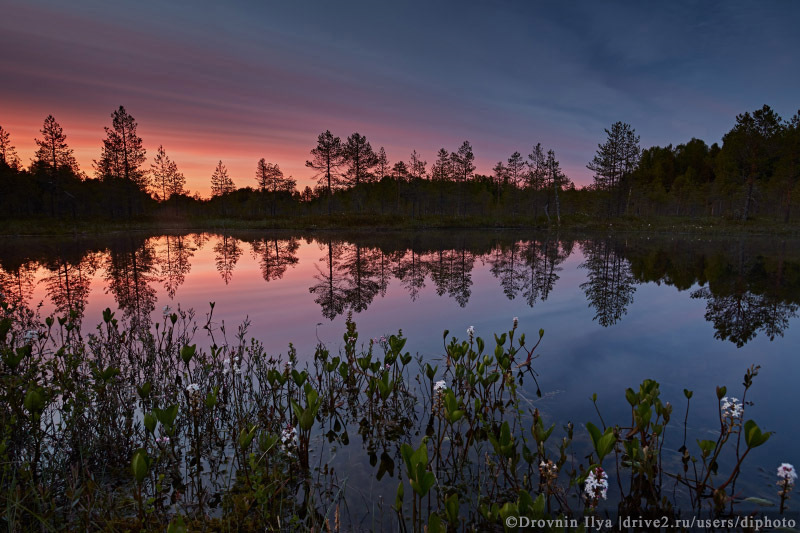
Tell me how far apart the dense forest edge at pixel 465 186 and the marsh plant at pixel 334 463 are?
188 feet

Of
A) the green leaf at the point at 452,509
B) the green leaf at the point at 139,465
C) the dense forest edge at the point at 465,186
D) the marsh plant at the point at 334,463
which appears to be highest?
the dense forest edge at the point at 465,186

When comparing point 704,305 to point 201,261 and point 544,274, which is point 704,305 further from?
point 201,261

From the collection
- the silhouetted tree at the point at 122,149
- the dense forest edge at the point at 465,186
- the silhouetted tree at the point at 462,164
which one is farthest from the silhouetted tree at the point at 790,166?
the silhouetted tree at the point at 122,149

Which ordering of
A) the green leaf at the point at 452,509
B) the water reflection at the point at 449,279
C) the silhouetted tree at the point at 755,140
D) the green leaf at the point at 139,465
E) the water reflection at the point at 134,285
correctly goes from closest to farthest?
the green leaf at the point at 452,509 < the green leaf at the point at 139,465 < the water reflection at the point at 134,285 < the water reflection at the point at 449,279 < the silhouetted tree at the point at 755,140

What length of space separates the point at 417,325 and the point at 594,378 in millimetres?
4405

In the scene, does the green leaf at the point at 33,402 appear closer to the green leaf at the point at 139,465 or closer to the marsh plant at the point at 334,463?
the marsh plant at the point at 334,463

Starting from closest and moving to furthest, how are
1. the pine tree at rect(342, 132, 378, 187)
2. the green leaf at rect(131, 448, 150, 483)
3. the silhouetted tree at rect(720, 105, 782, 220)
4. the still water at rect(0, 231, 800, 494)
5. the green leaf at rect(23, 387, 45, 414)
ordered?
the green leaf at rect(131, 448, 150, 483)
the green leaf at rect(23, 387, 45, 414)
the still water at rect(0, 231, 800, 494)
the silhouetted tree at rect(720, 105, 782, 220)
the pine tree at rect(342, 132, 378, 187)

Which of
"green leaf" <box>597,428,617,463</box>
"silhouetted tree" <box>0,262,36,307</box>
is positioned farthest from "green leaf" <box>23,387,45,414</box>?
"silhouetted tree" <box>0,262,36,307</box>

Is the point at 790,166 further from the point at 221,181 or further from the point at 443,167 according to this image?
the point at 221,181

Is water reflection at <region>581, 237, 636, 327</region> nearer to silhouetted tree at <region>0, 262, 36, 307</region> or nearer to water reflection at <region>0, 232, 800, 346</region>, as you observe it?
water reflection at <region>0, 232, 800, 346</region>

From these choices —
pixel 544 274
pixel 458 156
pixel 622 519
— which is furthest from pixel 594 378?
pixel 458 156

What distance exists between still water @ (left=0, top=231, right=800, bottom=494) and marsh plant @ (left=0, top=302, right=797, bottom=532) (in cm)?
87

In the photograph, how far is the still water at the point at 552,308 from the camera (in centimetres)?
621

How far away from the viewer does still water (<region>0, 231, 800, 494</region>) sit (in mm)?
6207
